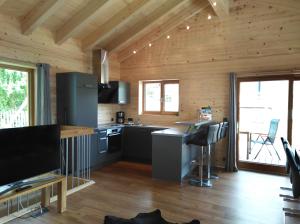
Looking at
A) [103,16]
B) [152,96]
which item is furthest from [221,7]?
[152,96]

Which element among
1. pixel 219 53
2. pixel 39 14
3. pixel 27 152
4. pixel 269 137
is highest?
pixel 39 14

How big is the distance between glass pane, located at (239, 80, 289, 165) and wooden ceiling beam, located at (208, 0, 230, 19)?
154 cm

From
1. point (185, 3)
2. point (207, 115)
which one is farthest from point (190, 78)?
point (185, 3)

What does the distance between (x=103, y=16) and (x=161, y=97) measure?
2.34 meters

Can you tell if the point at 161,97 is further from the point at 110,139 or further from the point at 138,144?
the point at 110,139

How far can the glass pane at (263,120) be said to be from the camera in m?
4.63

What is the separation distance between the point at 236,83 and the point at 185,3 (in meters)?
2.02

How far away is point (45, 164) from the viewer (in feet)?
9.34

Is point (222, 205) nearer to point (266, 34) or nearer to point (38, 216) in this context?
point (38, 216)

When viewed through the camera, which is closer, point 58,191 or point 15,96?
point 58,191

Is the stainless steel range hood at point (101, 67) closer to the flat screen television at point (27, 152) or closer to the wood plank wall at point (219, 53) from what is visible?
the wood plank wall at point (219, 53)

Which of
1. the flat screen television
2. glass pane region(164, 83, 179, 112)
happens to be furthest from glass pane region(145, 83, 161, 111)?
the flat screen television

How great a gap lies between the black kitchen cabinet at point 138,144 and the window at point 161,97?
80 centimetres

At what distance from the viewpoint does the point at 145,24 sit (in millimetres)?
5059
